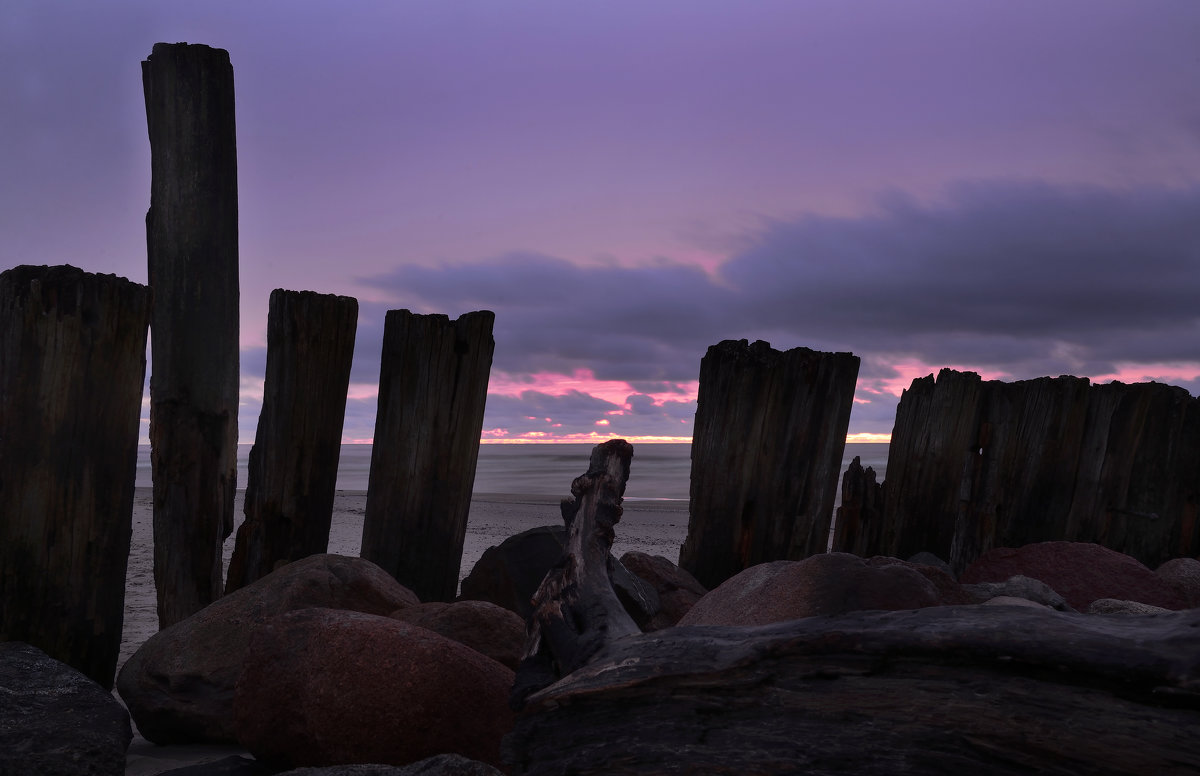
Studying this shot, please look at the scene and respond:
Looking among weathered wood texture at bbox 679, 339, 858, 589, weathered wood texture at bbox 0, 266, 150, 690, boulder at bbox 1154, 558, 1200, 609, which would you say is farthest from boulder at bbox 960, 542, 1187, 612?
weathered wood texture at bbox 0, 266, 150, 690

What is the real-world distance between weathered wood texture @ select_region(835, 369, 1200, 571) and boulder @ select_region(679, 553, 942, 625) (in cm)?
214

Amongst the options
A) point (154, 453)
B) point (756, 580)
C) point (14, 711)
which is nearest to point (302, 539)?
point (154, 453)

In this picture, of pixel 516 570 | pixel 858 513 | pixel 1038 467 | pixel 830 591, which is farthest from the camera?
pixel 1038 467

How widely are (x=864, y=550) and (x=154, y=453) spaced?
4.15 m

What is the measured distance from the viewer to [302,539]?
473 centimetres

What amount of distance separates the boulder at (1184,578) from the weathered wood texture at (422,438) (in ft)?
13.7

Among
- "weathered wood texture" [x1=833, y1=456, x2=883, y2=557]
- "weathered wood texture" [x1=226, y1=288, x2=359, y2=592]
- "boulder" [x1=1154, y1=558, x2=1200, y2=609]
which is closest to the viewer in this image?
"weathered wood texture" [x1=226, y1=288, x2=359, y2=592]

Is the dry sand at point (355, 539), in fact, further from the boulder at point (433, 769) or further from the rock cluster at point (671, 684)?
the boulder at point (433, 769)

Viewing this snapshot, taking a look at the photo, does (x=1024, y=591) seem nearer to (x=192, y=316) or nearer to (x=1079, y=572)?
(x=1079, y=572)

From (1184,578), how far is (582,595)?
4.52 metres

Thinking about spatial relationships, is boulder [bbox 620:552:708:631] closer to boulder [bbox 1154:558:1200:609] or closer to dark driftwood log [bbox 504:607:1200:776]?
dark driftwood log [bbox 504:607:1200:776]

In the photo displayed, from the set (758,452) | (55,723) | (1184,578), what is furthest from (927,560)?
(55,723)

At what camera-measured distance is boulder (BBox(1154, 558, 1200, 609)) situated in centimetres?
531

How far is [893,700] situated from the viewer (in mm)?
1994
